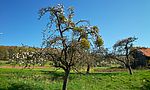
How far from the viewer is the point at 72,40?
28.9m

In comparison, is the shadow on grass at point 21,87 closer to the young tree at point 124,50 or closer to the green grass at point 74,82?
the green grass at point 74,82

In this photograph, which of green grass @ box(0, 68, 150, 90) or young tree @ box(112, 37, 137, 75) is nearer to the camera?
green grass @ box(0, 68, 150, 90)

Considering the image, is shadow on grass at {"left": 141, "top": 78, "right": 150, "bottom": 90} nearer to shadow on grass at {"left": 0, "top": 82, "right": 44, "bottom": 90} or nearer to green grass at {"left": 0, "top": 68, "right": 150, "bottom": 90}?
green grass at {"left": 0, "top": 68, "right": 150, "bottom": 90}

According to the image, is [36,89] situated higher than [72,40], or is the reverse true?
[72,40]

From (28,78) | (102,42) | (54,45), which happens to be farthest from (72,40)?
(28,78)

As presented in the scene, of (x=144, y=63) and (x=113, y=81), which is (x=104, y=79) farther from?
(x=144, y=63)

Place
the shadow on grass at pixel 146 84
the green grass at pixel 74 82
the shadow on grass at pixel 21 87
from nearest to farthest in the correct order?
the shadow on grass at pixel 21 87 → the green grass at pixel 74 82 → the shadow on grass at pixel 146 84

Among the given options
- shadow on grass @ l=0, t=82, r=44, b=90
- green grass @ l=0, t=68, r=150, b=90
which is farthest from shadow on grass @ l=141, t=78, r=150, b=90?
shadow on grass @ l=0, t=82, r=44, b=90

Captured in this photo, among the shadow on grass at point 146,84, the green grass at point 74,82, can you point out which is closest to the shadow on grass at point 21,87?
the green grass at point 74,82

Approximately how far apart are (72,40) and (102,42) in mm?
4072

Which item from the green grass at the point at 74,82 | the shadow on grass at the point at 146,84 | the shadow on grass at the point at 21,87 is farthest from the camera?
the shadow on grass at the point at 146,84

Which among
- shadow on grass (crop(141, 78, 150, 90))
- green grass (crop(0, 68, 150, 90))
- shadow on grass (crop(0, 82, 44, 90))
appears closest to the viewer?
shadow on grass (crop(0, 82, 44, 90))

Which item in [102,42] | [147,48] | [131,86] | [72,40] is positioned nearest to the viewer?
[72,40]

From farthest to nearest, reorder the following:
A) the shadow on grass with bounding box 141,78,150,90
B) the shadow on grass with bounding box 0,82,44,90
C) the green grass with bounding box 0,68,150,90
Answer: the shadow on grass with bounding box 141,78,150,90
the green grass with bounding box 0,68,150,90
the shadow on grass with bounding box 0,82,44,90
